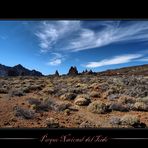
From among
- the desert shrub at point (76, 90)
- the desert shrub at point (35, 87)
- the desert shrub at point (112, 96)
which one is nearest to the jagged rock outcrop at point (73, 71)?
the desert shrub at point (76, 90)

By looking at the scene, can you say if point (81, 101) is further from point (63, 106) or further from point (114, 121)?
point (114, 121)

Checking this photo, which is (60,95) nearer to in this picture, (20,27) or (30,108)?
(30,108)

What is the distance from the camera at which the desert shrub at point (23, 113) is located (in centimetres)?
809

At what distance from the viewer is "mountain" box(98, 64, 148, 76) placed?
332 inches

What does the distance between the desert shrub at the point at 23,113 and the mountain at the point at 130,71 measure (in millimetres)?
1788

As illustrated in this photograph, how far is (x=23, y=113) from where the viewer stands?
8.11 meters

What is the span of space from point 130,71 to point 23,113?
109 inches

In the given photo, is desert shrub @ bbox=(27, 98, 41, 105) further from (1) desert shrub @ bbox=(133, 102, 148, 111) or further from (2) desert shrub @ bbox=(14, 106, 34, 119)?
(1) desert shrub @ bbox=(133, 102, 148, 111)

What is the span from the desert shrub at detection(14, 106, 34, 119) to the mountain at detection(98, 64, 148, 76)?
1788 millimetres

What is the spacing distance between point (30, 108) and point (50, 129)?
2.37ft

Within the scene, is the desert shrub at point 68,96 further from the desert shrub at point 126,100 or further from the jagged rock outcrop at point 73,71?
the desert shrub at point 126,100

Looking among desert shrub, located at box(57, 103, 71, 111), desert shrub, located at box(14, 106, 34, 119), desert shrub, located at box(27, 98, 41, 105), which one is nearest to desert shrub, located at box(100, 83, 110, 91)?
desert shrub, located at box(57, 103, 71, 111)

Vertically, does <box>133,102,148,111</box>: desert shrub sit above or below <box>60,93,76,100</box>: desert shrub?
below
